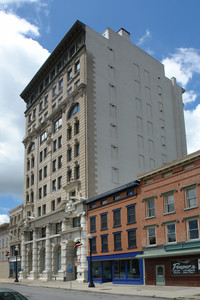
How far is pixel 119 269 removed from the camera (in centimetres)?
3544

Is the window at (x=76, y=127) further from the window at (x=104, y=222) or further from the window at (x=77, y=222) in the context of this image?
→ the window at (x=104, y=222)

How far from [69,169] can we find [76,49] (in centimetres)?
1884

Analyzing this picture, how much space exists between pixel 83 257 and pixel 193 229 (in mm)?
17225

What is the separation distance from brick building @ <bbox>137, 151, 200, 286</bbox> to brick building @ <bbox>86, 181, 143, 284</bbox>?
165 cm

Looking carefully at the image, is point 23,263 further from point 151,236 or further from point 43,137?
point 151,236

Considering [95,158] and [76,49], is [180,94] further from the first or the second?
[95,158]

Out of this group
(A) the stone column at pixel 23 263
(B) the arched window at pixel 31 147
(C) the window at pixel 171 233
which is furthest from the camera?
(B) the arched window at pixel 31 147

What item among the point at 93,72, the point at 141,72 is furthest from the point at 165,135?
the point at 93,72

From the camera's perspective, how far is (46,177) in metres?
56.3

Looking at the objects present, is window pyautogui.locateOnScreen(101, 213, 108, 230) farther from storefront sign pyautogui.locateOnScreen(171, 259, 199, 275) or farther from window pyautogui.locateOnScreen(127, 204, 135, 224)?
storefront sign pyautogui.locateOnScreen(171, 259, 199, 275)

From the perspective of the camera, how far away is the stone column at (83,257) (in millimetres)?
39903

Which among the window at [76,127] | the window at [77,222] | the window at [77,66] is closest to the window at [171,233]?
the window at [77,222]

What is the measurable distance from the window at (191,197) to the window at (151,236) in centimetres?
478

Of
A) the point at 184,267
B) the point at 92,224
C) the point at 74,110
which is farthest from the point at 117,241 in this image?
the point at 74,110
